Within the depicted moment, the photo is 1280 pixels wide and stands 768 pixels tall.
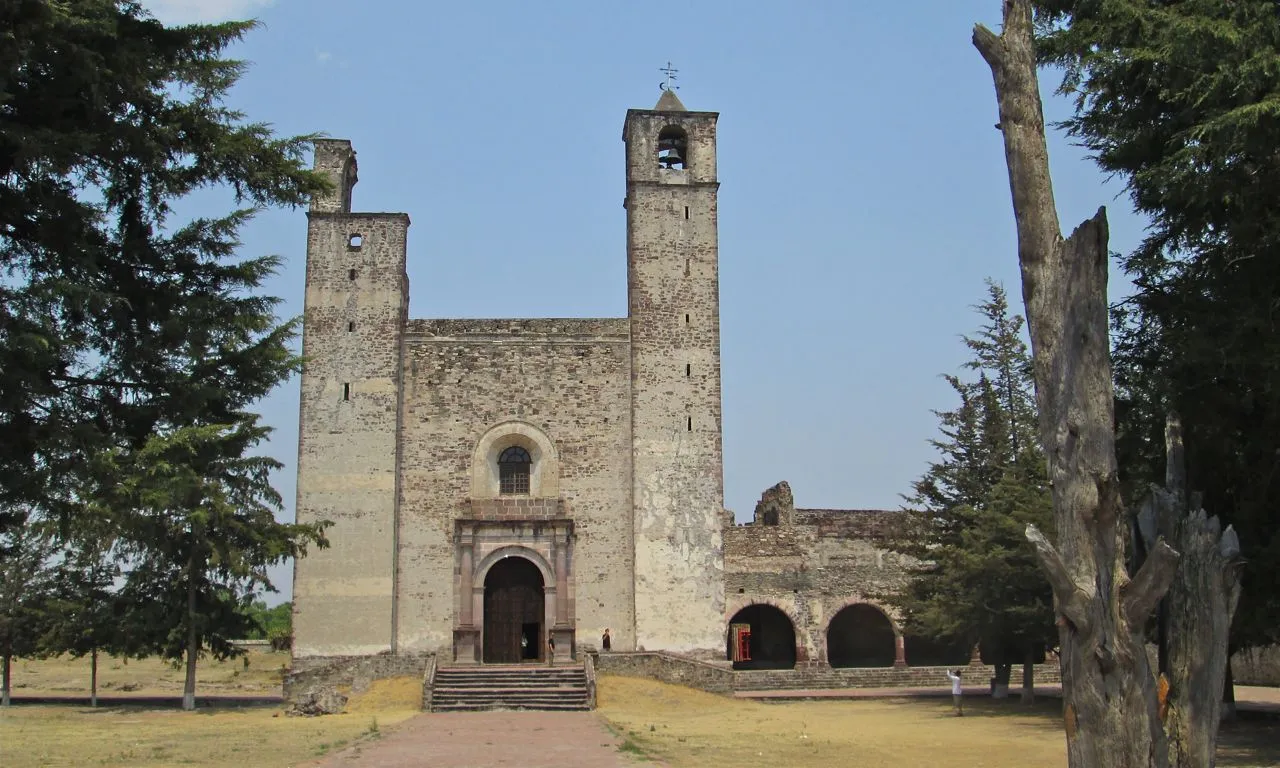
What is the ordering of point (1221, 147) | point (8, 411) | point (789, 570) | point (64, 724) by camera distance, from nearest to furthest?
point (8, 411)
point (1221, 147)
point (64, 724)
point (789, 570)

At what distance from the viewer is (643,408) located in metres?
28.7

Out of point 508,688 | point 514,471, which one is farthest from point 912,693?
point 514,471

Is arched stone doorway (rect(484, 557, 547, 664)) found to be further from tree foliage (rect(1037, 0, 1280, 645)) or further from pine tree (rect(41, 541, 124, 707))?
tree foliage (rect(1037, 0, 1280, 645))

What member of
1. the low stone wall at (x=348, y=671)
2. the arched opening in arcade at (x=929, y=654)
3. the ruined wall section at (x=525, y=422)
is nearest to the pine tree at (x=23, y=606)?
the low stone wall at (x=348, y=671)

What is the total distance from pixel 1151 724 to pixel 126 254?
936 centimetres

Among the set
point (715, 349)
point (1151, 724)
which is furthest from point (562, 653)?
point (1151, 724)

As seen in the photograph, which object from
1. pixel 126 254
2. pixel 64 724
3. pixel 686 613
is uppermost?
pixel 126 254

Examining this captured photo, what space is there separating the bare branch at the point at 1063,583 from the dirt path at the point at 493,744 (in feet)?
22.7

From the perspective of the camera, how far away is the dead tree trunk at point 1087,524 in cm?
809

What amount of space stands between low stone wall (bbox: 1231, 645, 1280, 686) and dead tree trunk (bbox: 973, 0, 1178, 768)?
27768 mm

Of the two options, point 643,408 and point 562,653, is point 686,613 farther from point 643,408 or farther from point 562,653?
point 643,408

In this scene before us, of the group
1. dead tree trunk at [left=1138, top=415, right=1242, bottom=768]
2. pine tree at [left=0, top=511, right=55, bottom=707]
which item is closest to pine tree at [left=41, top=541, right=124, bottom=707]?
pine tree at [left=0, top=511, right=55, bottom=707]

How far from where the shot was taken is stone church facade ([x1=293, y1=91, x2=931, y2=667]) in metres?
27.7

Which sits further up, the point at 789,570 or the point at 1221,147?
the point at 1221,147
